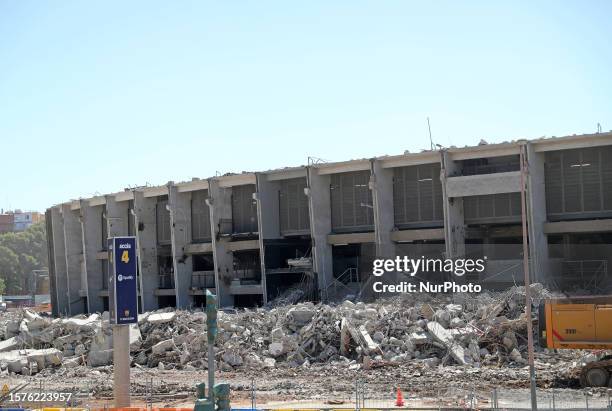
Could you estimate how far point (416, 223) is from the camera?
5112cm

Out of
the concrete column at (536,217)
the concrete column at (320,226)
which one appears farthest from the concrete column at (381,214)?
the concrete column at (536,217)

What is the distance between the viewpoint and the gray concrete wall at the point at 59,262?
76.6 meters

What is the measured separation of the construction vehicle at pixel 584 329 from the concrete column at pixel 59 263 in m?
55.1

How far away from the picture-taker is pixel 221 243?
59.2 meters

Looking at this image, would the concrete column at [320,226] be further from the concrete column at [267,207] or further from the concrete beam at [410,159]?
the concrete beam at [410,159]

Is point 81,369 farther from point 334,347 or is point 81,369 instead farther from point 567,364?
point 567,364

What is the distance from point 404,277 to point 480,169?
7.81m

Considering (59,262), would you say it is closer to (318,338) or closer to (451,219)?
(451,219)

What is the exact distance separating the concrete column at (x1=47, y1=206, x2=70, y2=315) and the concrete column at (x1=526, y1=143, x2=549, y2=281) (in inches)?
1827

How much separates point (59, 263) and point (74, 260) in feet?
8.67

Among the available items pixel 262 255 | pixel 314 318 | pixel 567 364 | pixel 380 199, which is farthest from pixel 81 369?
pixel 567 364

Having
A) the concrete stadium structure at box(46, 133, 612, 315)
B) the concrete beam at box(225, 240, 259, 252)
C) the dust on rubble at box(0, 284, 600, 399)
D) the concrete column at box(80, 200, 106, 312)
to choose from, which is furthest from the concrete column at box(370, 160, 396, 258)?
the concrete column at box(80, 200, 106, 312)

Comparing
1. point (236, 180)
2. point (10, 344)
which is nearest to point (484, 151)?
point (236, 180)

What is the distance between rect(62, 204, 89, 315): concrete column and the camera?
245ft
